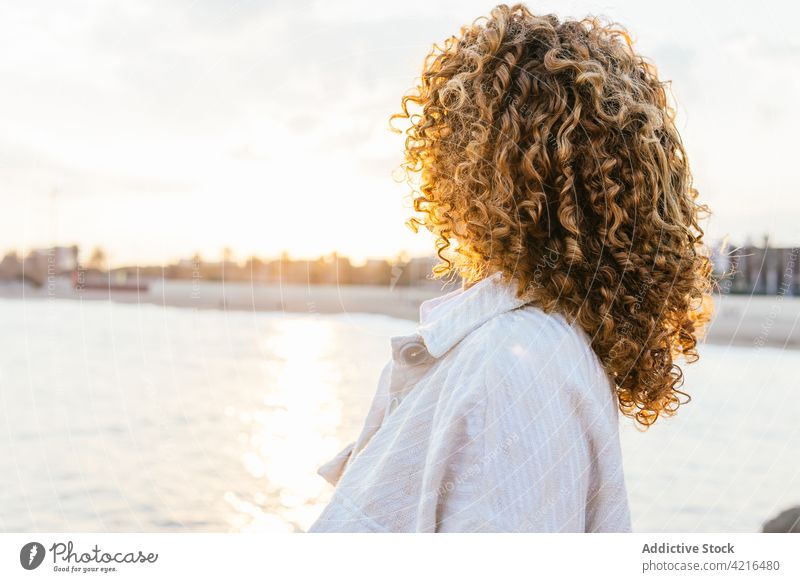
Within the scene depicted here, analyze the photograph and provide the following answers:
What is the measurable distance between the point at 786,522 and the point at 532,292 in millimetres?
2742

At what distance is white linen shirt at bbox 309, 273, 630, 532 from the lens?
0.92m

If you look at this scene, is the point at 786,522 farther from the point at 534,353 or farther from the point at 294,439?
the point at 294,439

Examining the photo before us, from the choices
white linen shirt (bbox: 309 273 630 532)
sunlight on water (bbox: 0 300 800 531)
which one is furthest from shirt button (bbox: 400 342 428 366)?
sunlight on water (bbox: 0 300 800 531)

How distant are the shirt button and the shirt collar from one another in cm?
2

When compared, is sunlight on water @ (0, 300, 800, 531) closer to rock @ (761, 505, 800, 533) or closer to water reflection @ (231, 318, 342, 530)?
water reflection @ (231, 318, 342, 530)

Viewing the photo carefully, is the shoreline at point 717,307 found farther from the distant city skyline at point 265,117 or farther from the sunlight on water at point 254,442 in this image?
the distant city skyline at point 265,117

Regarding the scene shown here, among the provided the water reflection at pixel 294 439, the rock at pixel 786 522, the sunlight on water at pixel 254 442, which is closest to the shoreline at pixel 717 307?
the sunlight on water at pixel 254 442

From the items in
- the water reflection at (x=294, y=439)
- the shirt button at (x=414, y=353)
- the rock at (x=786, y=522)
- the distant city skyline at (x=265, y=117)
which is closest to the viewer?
the shirt button at (x=414, y=353)

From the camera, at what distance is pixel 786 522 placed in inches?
126

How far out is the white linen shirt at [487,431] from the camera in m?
0.92

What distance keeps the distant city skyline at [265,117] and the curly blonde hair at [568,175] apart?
73 centimetres

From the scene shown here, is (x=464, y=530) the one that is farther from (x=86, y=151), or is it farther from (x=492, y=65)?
(x=86, y=151)

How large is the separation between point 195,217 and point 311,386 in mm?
4661

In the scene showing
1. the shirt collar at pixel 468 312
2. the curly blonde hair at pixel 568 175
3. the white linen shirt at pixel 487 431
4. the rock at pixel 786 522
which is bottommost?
the rock at pixel 786 522
